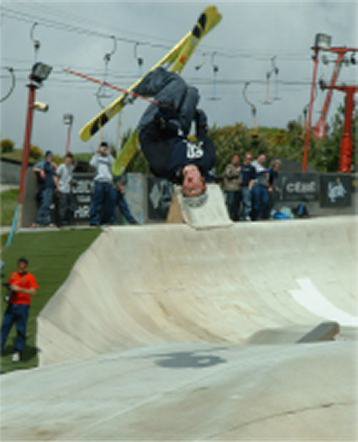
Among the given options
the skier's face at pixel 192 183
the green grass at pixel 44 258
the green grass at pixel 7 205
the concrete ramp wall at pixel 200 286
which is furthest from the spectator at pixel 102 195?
the skier's face at pixel 192 183

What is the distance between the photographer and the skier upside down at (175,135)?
24.9 feet

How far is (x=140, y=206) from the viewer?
1942 cm

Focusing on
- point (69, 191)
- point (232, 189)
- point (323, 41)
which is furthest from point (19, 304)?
point (323, 41)

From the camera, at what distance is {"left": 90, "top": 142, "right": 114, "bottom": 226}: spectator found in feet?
52.9

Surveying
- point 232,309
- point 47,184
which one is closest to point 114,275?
point 232,309

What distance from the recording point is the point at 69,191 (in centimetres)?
1772

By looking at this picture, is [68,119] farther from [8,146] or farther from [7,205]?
[8,146]

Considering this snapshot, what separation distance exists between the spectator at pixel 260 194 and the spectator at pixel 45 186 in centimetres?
427

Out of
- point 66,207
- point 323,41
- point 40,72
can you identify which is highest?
point 323,41

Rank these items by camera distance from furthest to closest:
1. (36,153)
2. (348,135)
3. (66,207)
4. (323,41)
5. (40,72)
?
1. (36,153)
2. (348,135)
3. (323,41)
4. (66,207)
5. (40,72)

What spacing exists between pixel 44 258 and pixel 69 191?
4600mm

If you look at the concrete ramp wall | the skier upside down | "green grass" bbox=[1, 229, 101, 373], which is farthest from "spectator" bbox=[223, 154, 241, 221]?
the skier upside down

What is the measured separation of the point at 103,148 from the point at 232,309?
3386mm

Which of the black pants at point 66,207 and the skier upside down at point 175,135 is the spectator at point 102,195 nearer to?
the black pants at point 66,207
